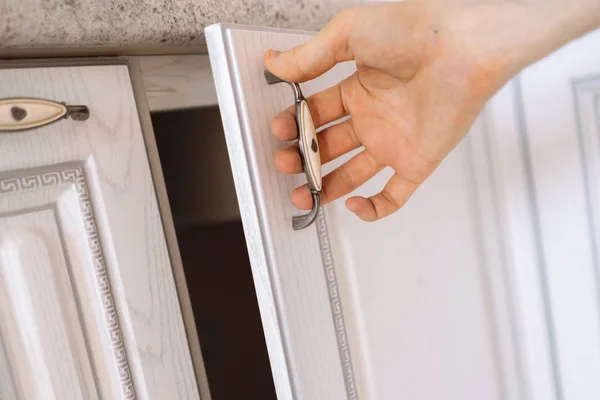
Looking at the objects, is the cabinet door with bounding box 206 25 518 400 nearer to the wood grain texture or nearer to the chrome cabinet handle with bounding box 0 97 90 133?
the wood grain texture

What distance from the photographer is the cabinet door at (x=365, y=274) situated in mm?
444

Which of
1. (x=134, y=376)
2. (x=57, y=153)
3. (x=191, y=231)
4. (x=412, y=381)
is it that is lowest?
(x=412, y=381)

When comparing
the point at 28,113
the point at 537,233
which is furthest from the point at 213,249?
the point at 537,233

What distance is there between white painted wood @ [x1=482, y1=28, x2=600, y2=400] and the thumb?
49 cm

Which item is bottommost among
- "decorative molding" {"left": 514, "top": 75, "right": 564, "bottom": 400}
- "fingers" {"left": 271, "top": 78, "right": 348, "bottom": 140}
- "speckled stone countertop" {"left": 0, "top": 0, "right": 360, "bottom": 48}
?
"decorative molding" {"left": 514, "top": 75, "right": 564, "bottom": 400}

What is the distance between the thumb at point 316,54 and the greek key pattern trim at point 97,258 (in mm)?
196

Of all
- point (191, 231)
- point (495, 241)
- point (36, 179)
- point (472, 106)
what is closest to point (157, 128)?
point (191, 231)

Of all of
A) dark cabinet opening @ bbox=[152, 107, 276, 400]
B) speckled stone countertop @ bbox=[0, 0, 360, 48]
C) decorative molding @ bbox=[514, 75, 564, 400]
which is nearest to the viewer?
speckled stone countertop @ bbox=[0, 0, 360, 48]

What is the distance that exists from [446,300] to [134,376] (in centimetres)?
42

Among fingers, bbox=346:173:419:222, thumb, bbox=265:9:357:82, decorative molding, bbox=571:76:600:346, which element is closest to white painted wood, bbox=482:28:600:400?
decorative molding, bbox=571:76:600:346

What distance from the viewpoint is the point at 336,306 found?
20.7 inches

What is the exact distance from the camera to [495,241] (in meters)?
0.88

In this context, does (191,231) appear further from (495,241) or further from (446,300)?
(495,241)

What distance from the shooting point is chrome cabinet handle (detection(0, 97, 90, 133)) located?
0.40 metres
